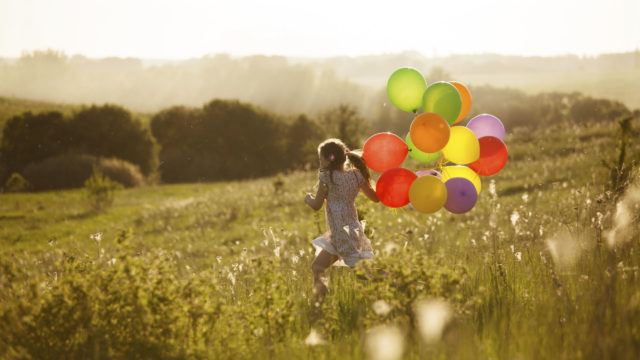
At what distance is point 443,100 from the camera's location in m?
6.15

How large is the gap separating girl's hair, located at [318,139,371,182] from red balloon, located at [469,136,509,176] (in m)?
1.21

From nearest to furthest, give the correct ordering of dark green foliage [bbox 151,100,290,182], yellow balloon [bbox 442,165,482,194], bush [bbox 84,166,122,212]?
yellow balloon [bbox 442,165,482,194]
bush [bbox 84,166,122,212]
dark green foliage [bbox 151,100,290,182]

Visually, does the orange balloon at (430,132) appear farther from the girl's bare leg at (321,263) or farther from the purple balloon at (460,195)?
the girl's bare leg at (321,263)

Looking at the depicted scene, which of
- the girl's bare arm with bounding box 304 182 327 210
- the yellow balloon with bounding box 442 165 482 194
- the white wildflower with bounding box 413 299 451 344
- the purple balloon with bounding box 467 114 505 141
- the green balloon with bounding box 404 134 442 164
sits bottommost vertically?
the white wildflower with bounding box 413 299 451 344

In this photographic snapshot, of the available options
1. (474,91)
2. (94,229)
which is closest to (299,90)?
(474,91)

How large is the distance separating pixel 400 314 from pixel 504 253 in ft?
7.76

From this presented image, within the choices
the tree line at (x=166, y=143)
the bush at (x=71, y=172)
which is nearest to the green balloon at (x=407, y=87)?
the tree line at (x=166, y=143)

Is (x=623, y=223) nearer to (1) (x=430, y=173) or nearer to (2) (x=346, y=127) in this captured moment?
(1) (x=430, y=173)

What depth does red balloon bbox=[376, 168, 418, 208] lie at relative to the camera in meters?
6.08

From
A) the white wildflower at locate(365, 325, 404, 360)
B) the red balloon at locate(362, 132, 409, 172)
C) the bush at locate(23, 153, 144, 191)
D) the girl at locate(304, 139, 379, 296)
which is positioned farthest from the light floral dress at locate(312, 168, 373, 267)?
Answer: the bush at locate(23, 153, 144, 191)

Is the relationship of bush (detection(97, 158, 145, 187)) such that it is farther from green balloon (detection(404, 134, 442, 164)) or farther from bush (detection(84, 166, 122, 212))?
green balloon (detection(404, 134, 442, 164))

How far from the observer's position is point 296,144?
3747 centimetres

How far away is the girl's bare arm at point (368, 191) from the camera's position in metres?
6.31

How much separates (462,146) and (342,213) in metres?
1.38
